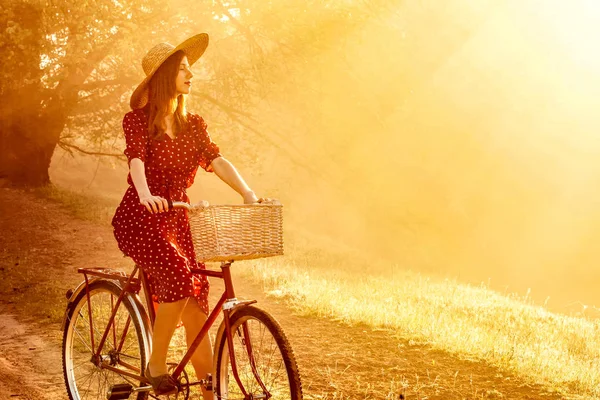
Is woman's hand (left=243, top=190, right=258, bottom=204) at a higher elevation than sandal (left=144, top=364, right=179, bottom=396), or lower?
higher

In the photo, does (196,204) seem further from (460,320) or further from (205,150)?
(460,320)

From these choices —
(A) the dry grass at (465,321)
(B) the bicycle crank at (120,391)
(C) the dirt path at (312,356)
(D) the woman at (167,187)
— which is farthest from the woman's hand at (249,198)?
(A) the dry grass at (465,321)

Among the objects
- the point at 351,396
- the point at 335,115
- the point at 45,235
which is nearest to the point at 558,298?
the point at 335,115

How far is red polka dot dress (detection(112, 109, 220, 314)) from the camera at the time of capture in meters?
3.89

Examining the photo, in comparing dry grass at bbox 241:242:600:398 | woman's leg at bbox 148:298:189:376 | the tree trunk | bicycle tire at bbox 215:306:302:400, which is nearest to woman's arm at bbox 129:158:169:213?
woman's leg at bbox 148:298:189:376

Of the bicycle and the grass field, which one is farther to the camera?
the grass field

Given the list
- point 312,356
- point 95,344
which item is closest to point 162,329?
point 95,344

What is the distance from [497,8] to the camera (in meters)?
31.2

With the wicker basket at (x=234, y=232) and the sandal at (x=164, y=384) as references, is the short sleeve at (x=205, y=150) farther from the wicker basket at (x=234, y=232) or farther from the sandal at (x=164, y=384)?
the sandal at (x=164, y=384)

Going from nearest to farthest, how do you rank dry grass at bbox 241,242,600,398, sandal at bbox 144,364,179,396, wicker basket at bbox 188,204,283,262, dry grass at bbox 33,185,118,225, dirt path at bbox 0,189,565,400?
1. wicker basket at bbox 188,204,283,262
2. sandal at bbox 144,364,179,396
3. dirt path at bbox 0,189,565,400
4. dry grass at bbox 241,242,600,398
5. dry grass at bbox 33,185,118,225

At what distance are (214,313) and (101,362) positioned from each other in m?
1.33

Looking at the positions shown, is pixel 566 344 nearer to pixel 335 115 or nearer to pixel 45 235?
pixel 335 115

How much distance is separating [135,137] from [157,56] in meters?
0.50

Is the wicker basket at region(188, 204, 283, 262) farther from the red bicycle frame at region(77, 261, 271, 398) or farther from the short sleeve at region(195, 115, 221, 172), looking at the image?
the short sleeve at region(195, 115, 221, 172)
